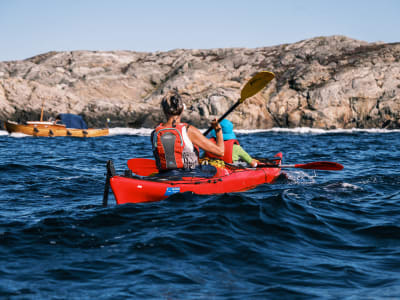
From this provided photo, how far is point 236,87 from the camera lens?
46656mm

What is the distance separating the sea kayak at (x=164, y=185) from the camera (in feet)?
20.9

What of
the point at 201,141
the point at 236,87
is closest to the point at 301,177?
the point at 201,141

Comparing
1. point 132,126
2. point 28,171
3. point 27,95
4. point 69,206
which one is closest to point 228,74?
point 132,126

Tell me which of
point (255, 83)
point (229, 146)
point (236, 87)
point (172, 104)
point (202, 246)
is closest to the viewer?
point (202, 246)

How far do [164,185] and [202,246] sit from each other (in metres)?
2.20

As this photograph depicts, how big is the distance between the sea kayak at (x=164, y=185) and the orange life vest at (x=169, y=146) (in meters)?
0.25

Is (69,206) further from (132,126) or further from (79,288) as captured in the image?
(132,126)

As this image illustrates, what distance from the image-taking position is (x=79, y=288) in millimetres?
3461

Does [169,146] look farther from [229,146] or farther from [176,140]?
[229,146]

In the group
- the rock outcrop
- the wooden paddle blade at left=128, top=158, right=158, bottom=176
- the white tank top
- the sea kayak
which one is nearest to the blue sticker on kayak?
the sea kayak

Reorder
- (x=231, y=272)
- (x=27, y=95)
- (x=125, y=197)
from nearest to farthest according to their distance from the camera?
1. (x=231, y=272)
2. (x=125, y=197)
3. (x=27, y=95)

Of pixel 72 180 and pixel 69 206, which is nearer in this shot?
pixel 69 206

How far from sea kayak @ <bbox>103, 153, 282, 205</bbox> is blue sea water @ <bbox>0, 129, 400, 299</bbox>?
191 millimetres

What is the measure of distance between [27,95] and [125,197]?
39112mm
